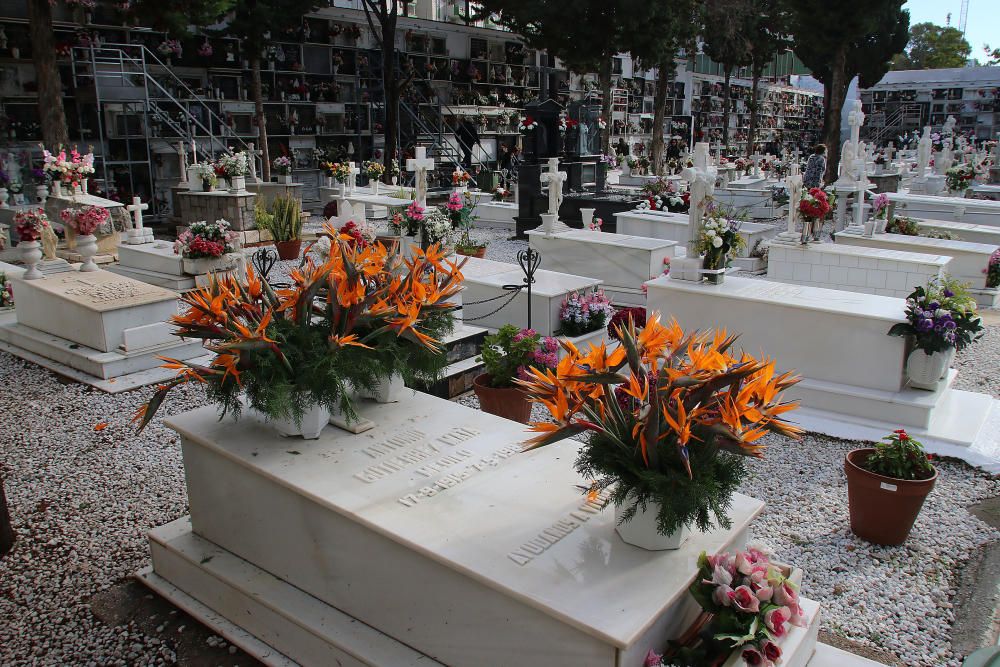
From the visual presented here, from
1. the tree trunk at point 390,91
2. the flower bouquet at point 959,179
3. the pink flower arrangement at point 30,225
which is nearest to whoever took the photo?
the pink flower arrangement at point 30,225

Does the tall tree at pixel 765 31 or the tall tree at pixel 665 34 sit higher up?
the tall tree at pixel 765 31

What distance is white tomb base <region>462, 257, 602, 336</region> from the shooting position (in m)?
8.05

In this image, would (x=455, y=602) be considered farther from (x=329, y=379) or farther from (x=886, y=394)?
(x=886, y=394)

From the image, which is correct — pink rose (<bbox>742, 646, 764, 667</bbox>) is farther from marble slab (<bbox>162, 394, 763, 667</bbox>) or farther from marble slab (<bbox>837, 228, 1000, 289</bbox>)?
marble slab (<bbox>837, 228, 1000, 289</bbox>)

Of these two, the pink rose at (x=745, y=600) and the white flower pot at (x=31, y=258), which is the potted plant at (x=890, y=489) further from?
the white flower pot at (x=31, y=258)

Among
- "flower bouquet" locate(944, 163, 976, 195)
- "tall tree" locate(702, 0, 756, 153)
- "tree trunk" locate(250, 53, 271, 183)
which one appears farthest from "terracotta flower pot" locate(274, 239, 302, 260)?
"tall tree" locate(702, 0, 756, 153)

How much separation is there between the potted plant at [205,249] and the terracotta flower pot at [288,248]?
1.83m

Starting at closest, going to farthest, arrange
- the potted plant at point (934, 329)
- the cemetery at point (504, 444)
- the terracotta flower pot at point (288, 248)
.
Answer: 1. the cemetery at point (504, 444)
2. the potted plant at point (934, 329)
3. the terracotta flower pot at point (288, 248)

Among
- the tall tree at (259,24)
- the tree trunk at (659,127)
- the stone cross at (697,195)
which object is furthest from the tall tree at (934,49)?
the stone cross at (697,195)

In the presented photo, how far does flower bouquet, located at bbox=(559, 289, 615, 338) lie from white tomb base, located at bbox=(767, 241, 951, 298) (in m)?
3.64

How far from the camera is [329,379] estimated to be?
375 centimetres

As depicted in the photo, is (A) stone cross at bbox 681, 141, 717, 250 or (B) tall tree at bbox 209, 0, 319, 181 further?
(B) tall tree at bbox 209, 0, 319, 181

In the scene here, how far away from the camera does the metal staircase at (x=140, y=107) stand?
17.8m

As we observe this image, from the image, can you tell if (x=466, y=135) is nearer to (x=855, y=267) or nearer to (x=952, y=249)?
(x=952, y=249)
